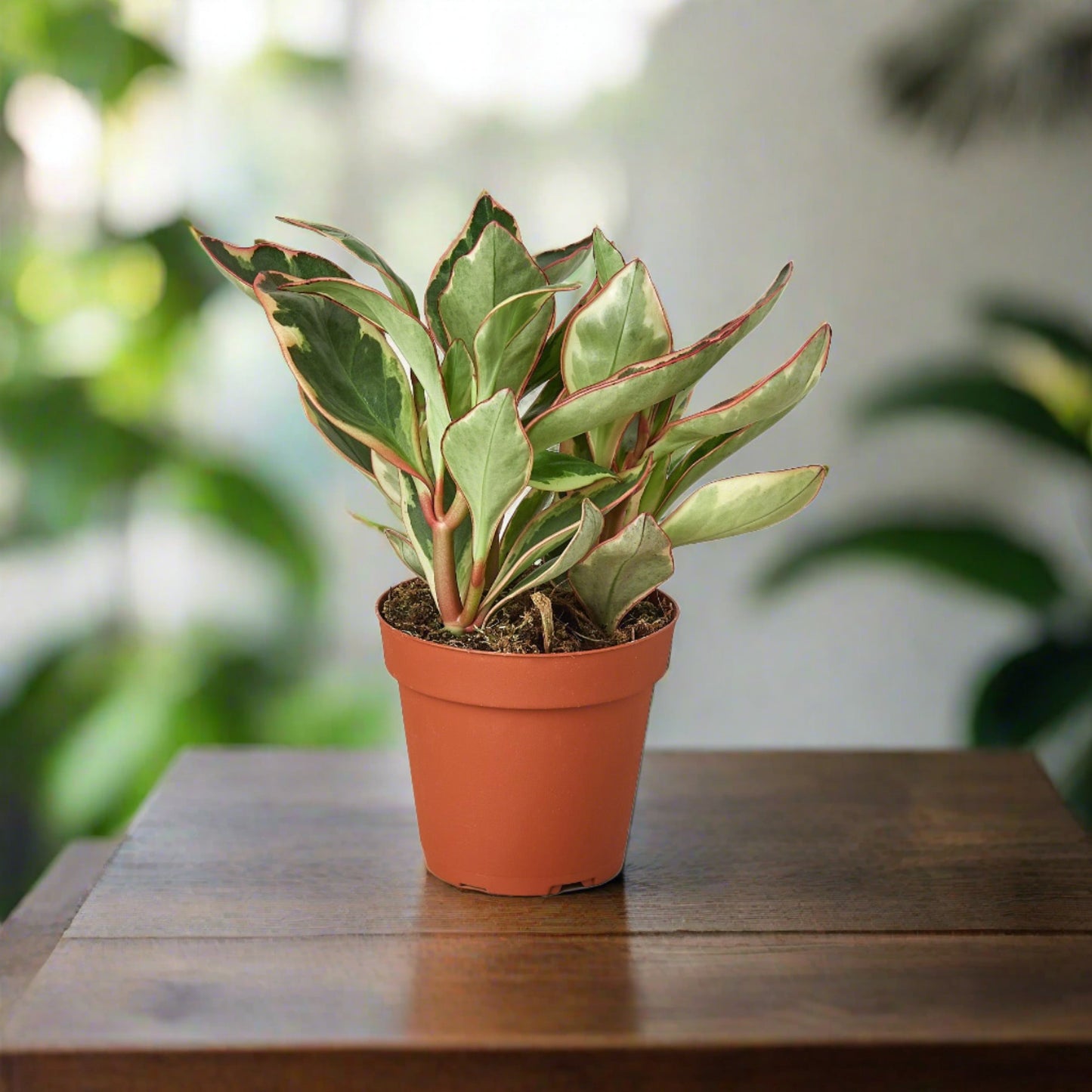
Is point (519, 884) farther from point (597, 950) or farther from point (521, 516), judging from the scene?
point (521, 516)

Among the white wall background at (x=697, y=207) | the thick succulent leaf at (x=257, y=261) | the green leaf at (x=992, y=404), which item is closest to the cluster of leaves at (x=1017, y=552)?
Answer: the green leaf at (x=992, y=404)

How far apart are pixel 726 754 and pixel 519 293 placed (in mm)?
482

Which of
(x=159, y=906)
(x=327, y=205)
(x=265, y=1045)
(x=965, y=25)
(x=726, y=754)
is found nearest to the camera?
(x=265, y=1045)

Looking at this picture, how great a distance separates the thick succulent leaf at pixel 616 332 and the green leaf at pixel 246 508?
3.58ft

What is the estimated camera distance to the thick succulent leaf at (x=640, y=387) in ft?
2.02

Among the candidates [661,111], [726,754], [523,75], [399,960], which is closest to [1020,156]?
[661,111]

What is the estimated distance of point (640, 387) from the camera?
624 millimetres

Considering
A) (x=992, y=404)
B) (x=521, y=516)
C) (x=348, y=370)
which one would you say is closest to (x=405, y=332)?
(x=348, y=370)

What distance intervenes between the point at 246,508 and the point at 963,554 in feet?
3.21

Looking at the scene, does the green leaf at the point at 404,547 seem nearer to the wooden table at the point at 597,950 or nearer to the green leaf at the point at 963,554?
the wooden table at the point at 597,950

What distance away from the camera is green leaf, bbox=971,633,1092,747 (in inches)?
58.3

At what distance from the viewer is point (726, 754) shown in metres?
0.96

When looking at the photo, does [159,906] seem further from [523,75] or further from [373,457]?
[523,75]

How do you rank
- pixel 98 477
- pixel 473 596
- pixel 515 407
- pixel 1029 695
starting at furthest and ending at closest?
pixel 98 477 < pixel 1029 695 < pixel 473 596 < pixel 515 407
